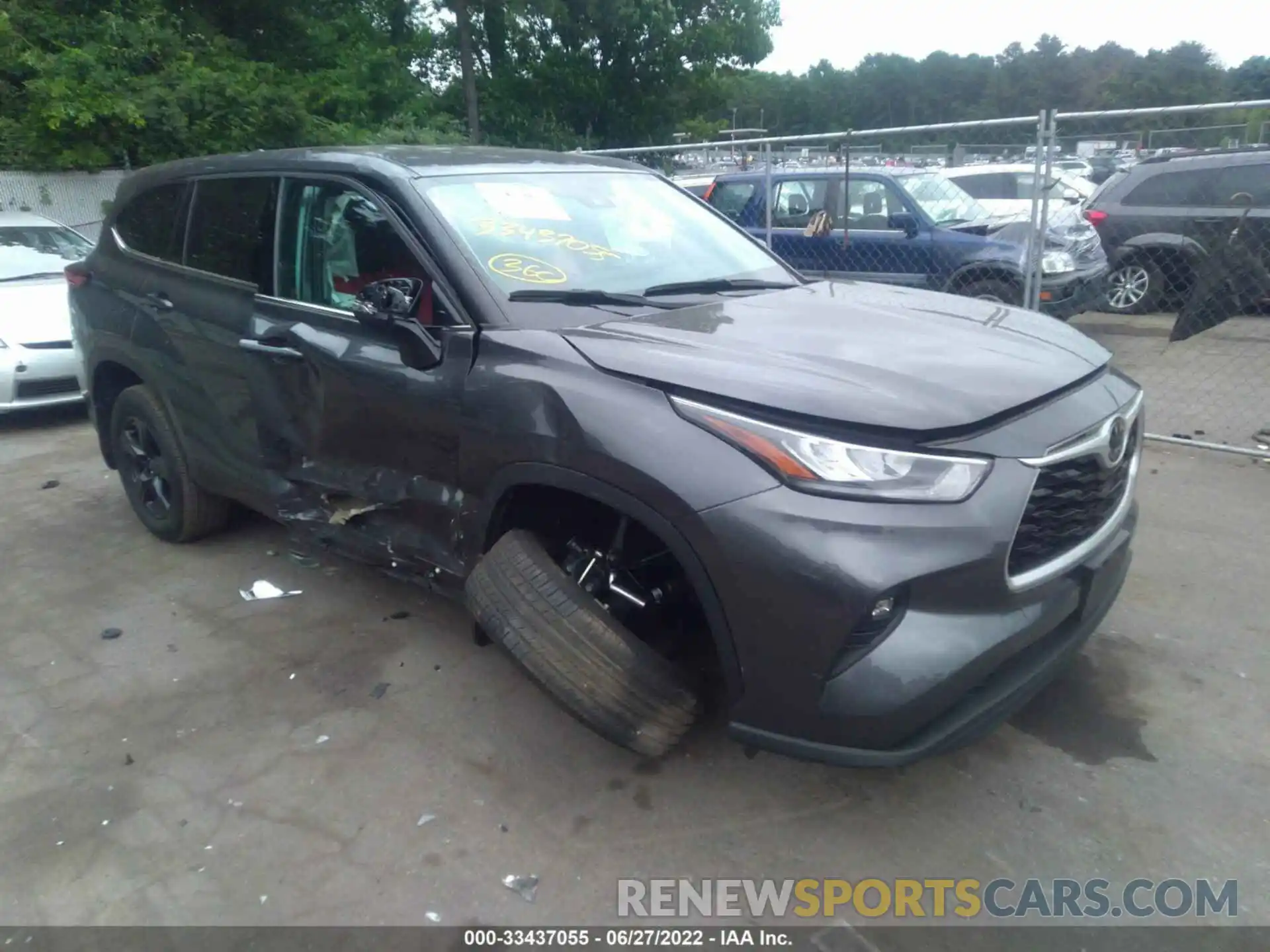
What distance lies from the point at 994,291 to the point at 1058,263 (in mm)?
826

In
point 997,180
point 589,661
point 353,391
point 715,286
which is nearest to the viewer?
point 589,661

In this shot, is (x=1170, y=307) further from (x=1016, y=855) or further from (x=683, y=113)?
(x=683, y=113)

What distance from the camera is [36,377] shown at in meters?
7.13

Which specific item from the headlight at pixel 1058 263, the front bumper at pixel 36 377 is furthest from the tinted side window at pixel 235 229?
the headlight at pixel 1058 263

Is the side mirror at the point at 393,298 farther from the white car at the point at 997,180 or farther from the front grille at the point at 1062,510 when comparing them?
the white car at the point at 997,180

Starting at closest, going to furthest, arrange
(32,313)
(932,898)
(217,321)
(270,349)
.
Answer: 1. (932,898)
2. (270,349)
3. (217,321)
4. (32,313)

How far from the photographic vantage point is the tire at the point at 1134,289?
10.1 meters

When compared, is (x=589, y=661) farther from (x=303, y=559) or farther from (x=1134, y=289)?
(x=1134, y=289)

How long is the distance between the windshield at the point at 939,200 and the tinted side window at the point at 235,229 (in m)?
6.73

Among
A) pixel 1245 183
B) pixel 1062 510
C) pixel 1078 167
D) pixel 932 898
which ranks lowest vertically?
pixel 932 898

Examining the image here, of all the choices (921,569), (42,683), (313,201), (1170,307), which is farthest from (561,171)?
(1170,307)

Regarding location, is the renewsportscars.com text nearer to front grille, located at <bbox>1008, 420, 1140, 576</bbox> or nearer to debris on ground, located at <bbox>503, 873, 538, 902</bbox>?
debris on ground, located at <bbox>503, 873, 538, 902</bbox>

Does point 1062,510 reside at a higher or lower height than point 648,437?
lower

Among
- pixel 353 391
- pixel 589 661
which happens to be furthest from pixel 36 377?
pixel 589 661
